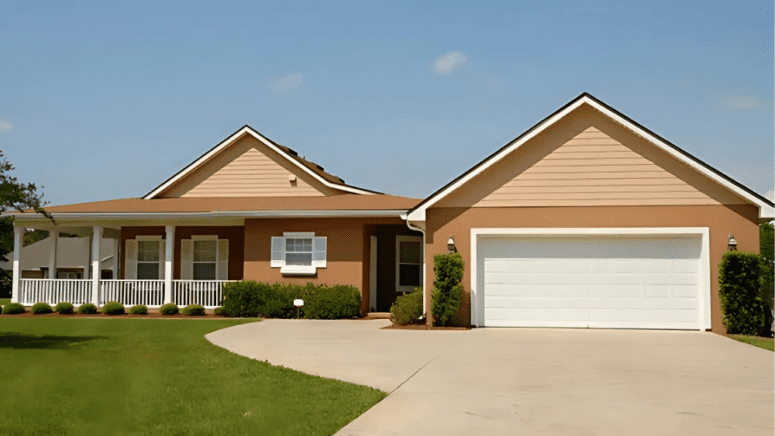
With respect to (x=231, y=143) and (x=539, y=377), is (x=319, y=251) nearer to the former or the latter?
(x=231, y=143)

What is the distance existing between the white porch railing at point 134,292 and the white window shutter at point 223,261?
6.29 ft

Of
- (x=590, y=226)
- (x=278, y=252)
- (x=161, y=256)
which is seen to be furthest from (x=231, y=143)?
(x=590, y=226)

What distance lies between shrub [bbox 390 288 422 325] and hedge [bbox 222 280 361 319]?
9.92ft

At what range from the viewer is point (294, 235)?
77.0ft

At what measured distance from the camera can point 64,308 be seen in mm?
24328

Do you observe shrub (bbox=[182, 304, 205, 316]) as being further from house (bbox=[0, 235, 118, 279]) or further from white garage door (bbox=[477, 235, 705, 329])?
house (bbox=[0, 235, 118, 279])

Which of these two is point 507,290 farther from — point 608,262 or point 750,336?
point 750,336

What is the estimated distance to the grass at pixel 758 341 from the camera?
1468 centimetres

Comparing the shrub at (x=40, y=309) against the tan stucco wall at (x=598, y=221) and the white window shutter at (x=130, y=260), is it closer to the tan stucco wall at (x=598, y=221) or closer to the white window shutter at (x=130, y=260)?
the white window shutter at (x=130, y=260)

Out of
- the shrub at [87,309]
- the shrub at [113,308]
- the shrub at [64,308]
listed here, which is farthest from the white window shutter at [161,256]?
the shrub at [64,308]

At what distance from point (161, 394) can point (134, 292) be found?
17.1 metres

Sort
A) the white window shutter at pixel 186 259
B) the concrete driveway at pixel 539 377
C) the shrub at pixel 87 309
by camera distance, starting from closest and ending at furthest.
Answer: the concrete driveway at pixel 539 377 → the shrub at pixel 87 309 → the white window shutter at pixel 186 259

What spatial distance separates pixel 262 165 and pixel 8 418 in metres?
19.9

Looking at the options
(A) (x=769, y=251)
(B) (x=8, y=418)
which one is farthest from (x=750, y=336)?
(A) (x=769, y=251)
